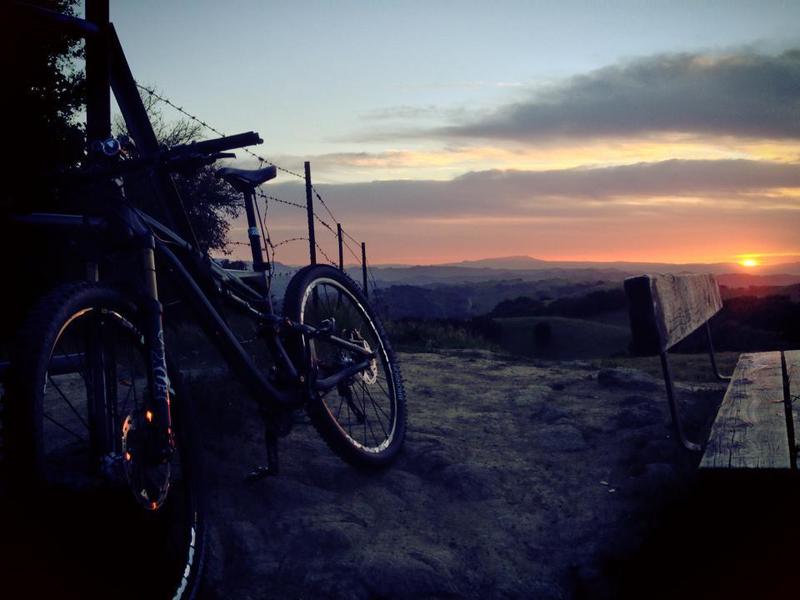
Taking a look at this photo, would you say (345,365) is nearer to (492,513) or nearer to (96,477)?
(492,513)

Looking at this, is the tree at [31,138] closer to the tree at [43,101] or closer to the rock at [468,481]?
the tree at [43,101]

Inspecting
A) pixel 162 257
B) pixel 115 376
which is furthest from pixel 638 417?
pixel 115 376

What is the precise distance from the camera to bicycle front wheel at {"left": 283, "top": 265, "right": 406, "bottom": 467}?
347 centimetres

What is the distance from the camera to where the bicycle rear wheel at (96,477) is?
1782 mm

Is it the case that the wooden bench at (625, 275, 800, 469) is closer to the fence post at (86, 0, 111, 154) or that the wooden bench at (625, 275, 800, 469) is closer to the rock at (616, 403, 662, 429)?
the rock at (616, 403, 662, 429)

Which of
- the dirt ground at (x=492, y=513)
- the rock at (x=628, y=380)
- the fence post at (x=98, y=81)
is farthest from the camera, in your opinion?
the rock at (x=628, y=380)

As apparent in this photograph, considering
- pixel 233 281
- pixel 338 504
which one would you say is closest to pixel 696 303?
pixel 338 504

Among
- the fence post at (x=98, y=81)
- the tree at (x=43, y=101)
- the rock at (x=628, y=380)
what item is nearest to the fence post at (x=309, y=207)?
the tree at (x=43, y=101)

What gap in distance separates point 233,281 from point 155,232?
60 cm

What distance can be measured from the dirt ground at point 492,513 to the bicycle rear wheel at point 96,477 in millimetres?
360

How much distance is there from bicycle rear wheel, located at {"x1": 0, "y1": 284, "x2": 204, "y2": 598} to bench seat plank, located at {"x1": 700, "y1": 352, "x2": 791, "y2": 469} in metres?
1.89

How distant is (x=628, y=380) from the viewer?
5.99m

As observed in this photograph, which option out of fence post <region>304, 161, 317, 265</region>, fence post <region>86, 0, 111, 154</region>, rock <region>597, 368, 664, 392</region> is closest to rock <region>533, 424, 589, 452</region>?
rock <region>597, 368, 664, 392</region>

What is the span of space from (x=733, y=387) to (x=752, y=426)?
103 cm
